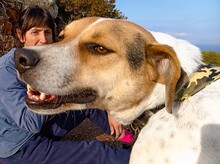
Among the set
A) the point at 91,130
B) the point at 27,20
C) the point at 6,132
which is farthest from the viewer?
the point at 91,130

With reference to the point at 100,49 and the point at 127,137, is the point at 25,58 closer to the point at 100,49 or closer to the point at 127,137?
the point at 100,49

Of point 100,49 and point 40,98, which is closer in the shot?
point 100,49

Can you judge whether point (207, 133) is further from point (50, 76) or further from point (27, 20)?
point (27, 20)

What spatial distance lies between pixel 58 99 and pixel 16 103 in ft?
2.54

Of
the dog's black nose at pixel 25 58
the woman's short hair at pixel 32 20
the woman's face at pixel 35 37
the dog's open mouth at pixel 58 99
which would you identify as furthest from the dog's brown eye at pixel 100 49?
the woman's short hair at pixel 32 20

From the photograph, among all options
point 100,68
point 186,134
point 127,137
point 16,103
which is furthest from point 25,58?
point 127,137

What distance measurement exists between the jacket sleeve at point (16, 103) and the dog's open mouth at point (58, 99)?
18.7 inches

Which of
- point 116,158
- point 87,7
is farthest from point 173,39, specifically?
point 87,7

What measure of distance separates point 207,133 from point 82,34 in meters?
1.52

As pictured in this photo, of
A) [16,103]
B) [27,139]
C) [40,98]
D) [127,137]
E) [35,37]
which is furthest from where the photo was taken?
[127,137]

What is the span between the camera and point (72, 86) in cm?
302

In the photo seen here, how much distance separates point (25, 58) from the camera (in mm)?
2859

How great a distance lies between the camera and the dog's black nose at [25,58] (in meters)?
2.86

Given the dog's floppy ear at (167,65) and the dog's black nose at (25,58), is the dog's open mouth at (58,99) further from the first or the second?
the dog's floppy ear at (167,65)
